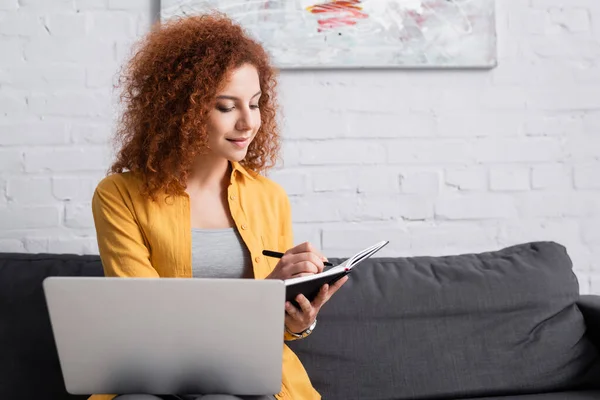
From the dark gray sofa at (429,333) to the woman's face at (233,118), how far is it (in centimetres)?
52

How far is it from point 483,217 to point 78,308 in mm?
1478

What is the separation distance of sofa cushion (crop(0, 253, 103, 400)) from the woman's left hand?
583 millimetres

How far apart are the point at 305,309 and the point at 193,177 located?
0.44 meters

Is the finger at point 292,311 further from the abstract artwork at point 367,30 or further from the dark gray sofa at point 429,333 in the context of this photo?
the abstract artwork at point 367,30

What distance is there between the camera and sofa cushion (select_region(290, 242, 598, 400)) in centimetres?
180

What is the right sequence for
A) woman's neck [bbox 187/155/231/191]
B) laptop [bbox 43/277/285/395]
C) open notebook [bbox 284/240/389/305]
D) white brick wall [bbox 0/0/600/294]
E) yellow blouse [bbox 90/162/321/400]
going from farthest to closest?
1. white brick wall [bbox 0/0/600/294]
2. woman's neck [bbox 187/155/231/191]
3. yellow blouse [bbox 90/162/321/400]
4. open notebook [bbox 284/240/389/305]
5. laptop [bbox 43/277/285/395]

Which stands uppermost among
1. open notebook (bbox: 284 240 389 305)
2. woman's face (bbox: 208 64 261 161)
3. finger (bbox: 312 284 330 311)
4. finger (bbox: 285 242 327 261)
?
woman's face (bbox: 208 64 261 161)

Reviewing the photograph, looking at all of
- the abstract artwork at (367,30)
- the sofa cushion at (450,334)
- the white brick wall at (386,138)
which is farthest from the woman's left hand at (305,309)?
the abstract artwork at (367,30)

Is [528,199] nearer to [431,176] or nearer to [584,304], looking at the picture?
[431,176]

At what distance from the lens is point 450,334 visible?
72.9 inches

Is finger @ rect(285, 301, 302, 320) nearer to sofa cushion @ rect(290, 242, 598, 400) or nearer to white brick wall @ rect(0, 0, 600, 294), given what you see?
sofa cushion @ rect(290, 242, 598, 400)

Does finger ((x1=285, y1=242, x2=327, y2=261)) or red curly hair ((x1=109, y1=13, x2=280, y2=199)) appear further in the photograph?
red curly hair ((x1=109, y1=13, x2=280, y2=199))

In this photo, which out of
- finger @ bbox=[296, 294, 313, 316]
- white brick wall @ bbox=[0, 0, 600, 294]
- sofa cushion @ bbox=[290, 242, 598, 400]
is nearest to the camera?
finger @ bbox=[296, 294, 313, 316]

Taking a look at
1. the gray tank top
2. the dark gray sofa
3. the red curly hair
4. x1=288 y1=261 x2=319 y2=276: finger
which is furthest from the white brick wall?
x1=288 y1=261 x2=319 y2=276: finger
